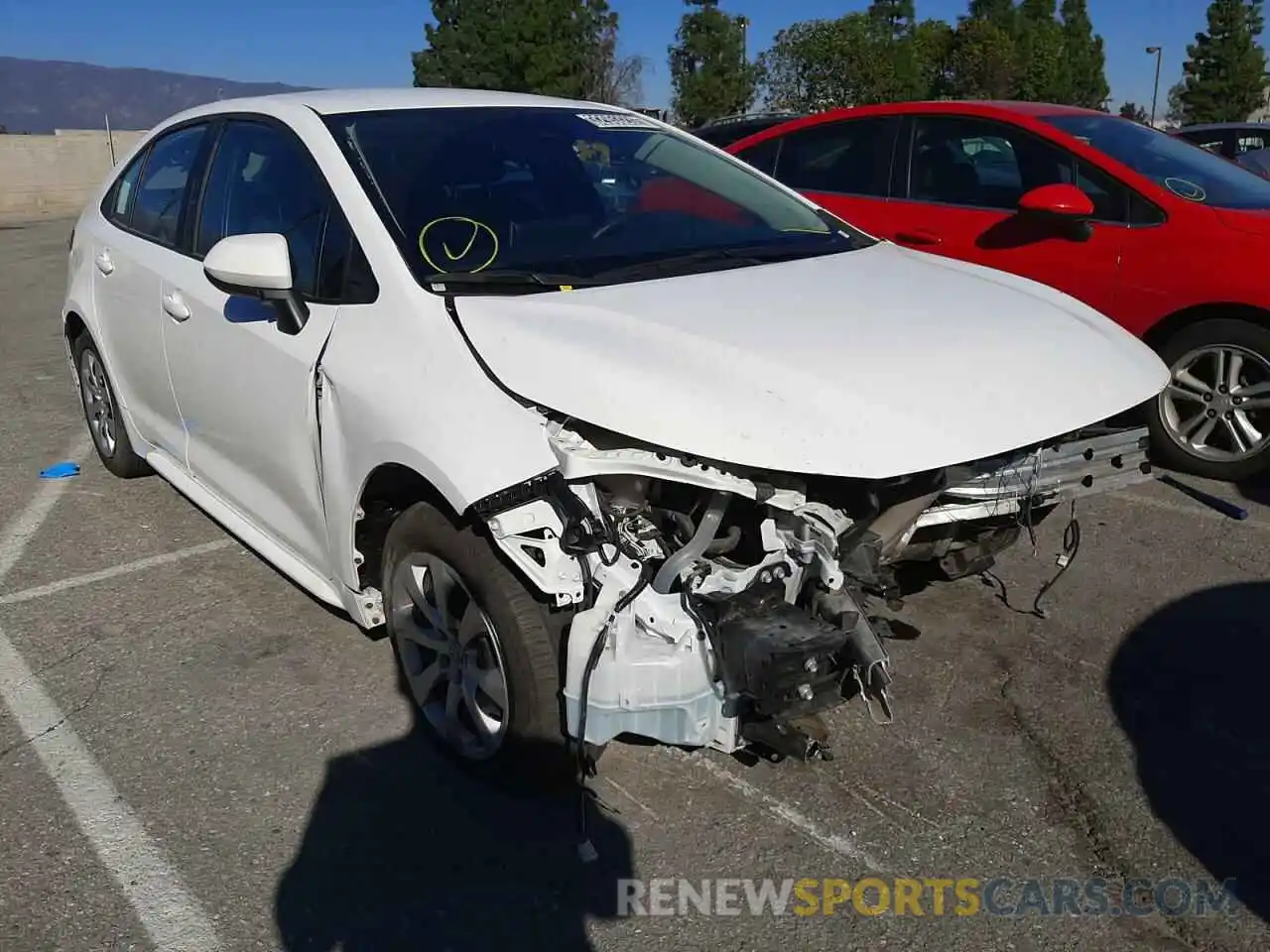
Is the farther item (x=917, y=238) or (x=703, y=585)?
(x=917, y=238)

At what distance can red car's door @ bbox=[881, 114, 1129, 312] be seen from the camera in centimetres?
516

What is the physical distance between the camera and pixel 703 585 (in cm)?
249

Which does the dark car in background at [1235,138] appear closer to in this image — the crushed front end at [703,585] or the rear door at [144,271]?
the rear door at [144,271]

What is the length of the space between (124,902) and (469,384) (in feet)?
4.85

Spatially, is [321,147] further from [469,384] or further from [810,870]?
[810,870]

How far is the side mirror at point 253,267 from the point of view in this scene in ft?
9.50

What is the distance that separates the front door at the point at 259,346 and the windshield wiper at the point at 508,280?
353mm

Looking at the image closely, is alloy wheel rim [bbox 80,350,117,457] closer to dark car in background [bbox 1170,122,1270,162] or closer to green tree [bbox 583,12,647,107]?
dark car in background [bbox 1170,122,1270,162]

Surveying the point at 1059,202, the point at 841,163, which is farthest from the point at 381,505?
the point at 841,163

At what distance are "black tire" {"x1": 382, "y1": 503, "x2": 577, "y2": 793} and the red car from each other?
3.54 m

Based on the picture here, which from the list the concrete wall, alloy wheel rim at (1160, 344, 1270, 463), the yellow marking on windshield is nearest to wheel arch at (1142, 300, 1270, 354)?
alloy wheel rim at (1160, 344, 1270, 463)

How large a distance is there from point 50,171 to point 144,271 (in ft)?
93.2

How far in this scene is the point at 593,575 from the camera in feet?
8.07

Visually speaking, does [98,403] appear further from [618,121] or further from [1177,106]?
[1177,106]
